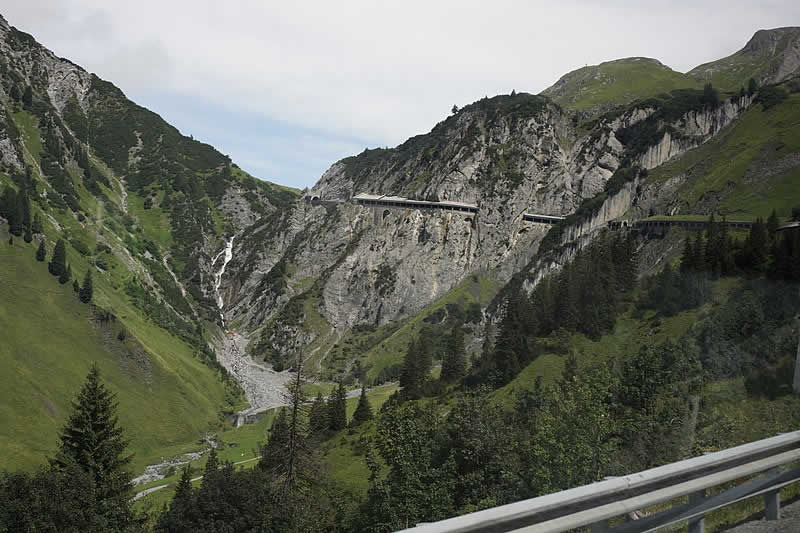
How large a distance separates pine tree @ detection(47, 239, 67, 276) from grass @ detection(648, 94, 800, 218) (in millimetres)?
128631

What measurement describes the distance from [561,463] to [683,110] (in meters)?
207

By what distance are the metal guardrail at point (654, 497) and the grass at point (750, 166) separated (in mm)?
102749

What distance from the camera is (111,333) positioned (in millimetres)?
121188

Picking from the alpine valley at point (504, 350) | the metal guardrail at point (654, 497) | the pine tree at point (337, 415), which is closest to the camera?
the metal guardrail at point (654, 497)

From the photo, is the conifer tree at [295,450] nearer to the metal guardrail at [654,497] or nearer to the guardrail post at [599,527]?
the metal guardrail at [654,497]

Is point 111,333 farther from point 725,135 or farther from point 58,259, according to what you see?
point 725,135

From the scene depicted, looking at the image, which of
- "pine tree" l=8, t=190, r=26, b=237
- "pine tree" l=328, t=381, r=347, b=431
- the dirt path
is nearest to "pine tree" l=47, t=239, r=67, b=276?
"pine tree" l=8, t=190, r=26, b=237

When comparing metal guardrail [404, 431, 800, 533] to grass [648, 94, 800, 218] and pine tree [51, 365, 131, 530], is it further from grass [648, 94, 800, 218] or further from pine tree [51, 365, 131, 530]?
grass [648, 94, 800, 218]

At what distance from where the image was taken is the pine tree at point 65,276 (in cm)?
12469

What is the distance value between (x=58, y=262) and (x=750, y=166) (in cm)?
14416

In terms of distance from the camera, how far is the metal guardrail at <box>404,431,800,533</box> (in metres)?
6.32

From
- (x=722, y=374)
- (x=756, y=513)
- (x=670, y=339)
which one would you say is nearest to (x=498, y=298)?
(x=670, y=339)

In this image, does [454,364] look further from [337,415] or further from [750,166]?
[750,166]

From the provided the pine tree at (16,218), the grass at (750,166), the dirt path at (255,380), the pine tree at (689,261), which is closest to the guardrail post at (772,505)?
the pine tree at (689,261)
